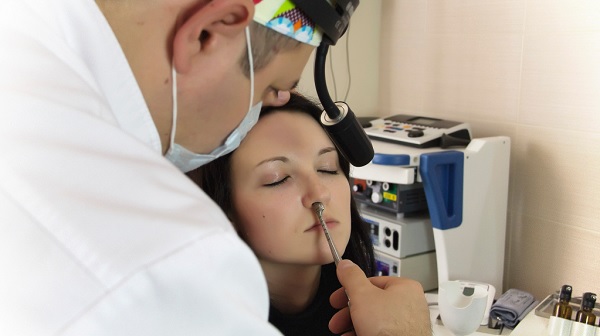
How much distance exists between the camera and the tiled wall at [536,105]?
6.22 feet

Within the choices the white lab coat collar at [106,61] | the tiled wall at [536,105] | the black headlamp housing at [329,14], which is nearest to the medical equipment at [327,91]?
the black headlamp housing at [329,14]

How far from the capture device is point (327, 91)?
1070mm

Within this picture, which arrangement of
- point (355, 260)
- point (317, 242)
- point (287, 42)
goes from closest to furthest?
point (287, 42), point (317, 242), point (355, 260)

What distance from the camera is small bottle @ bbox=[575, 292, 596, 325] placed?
163 centimetres

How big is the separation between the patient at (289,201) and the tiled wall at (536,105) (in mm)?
953

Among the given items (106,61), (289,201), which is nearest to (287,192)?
(289,201)

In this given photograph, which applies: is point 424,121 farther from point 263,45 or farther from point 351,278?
point 263,45

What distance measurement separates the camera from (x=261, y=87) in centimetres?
78

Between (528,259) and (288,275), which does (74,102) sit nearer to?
(288,275)

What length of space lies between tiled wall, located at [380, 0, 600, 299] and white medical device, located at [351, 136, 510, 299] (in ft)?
0.32

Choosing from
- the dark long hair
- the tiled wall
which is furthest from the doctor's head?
the tiled wall

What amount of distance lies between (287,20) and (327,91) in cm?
35

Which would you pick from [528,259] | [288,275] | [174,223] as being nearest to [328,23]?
[174,223]

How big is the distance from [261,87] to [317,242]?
20.9 inches
